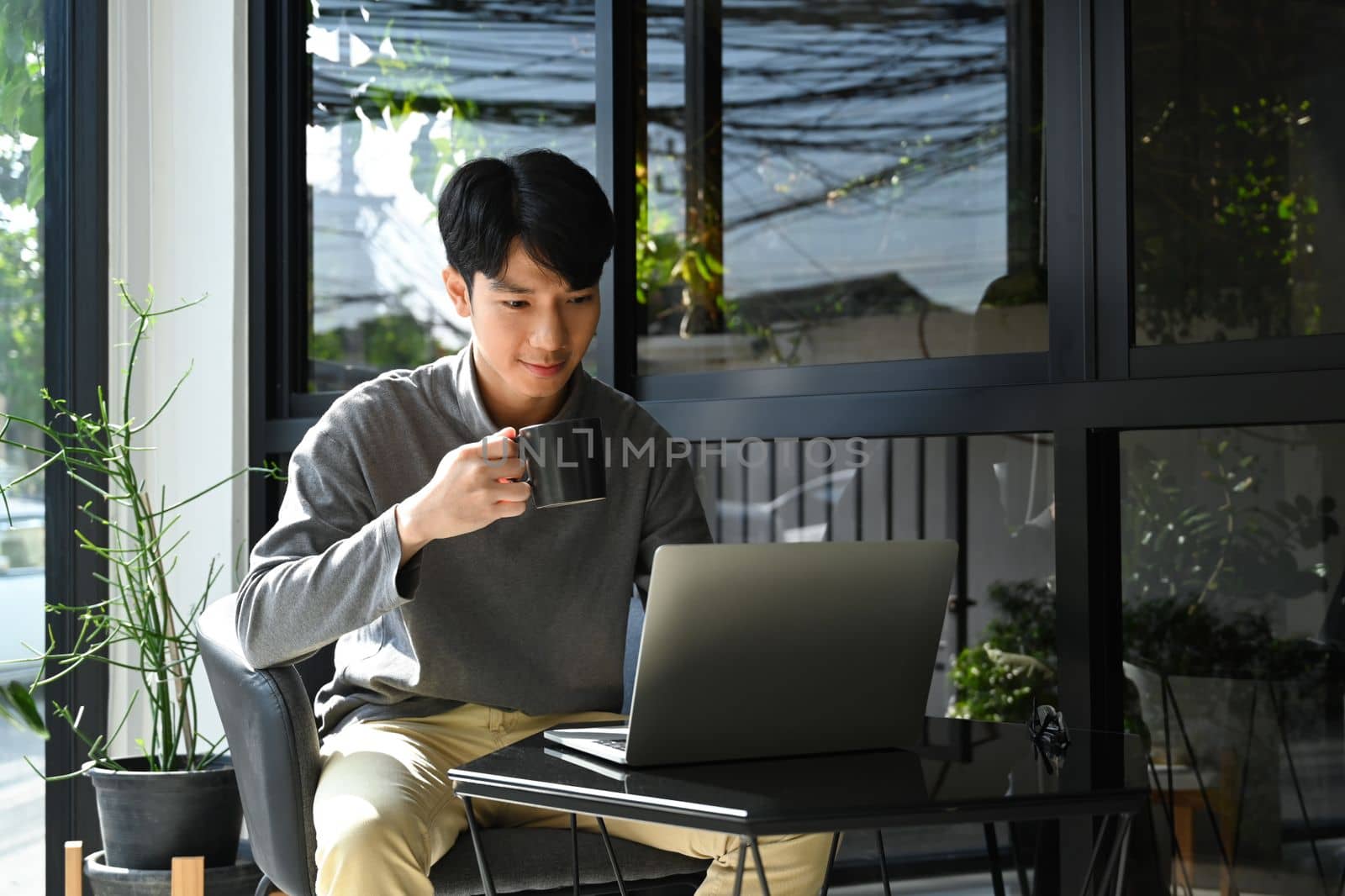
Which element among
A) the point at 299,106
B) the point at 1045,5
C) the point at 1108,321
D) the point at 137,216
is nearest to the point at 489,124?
the point at 299,106

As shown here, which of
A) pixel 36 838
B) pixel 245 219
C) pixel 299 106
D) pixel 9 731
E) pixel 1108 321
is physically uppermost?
pixel 299 106

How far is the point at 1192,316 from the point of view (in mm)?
1776

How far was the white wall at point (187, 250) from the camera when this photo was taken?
9.78ft

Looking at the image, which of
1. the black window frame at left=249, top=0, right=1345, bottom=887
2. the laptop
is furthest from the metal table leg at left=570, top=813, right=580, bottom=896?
the black window frame at left=249, top=0, right=1345, bottom=887

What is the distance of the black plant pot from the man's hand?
1116 mm

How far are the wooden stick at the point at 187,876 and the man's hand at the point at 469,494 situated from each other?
108cm

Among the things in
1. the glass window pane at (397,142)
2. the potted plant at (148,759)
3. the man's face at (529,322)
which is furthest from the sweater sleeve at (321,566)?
the glass window pane at (397,142)

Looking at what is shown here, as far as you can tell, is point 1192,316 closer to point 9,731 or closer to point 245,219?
point 245,219

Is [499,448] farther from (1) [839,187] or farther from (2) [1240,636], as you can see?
(1) [839,187]

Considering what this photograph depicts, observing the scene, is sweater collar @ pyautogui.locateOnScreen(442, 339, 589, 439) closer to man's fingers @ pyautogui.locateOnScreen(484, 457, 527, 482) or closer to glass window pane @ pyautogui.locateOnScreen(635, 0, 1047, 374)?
man's fingers @ pyautogui.locateOnScreen(484, 457, 527, 482)

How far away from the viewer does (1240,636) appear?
6.27 ft

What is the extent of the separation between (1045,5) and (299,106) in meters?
1.82

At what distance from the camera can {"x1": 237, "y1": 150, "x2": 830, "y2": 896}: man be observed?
5.19 feet

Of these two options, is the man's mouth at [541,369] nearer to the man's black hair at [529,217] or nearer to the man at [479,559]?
the man at [479,559]
